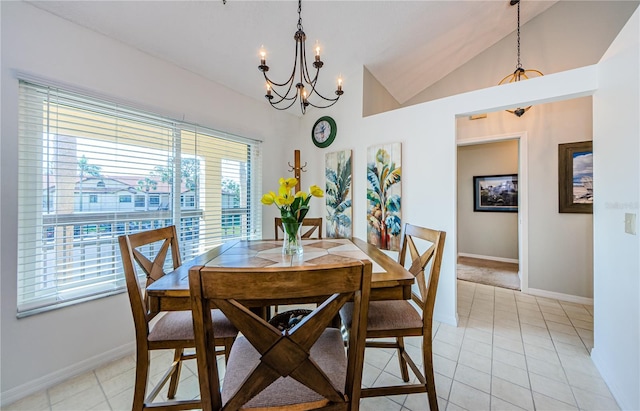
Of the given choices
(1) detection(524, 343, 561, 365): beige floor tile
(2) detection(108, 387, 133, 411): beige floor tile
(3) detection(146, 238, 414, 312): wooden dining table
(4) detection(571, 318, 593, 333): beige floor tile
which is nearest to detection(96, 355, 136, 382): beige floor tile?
(2) detection(108, 387, 133, 411): beige floor tile

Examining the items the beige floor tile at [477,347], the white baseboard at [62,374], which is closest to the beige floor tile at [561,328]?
the beige floor tile at [477,347]

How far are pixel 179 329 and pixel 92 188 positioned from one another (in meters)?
1.35

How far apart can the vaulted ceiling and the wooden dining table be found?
176 centimetres

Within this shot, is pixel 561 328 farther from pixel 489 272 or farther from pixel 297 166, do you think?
pixel 297 166

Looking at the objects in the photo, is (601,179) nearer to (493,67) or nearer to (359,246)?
(359,246)

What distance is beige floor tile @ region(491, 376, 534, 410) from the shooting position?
1433mm

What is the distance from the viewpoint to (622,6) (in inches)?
102

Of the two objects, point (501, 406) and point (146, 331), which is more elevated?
point (146, 331)

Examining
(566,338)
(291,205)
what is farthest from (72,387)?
(566,338)

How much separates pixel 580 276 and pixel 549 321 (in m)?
0.94

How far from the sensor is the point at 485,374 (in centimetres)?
168

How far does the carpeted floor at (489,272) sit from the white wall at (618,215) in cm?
180

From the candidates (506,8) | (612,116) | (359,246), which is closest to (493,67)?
(506,8)

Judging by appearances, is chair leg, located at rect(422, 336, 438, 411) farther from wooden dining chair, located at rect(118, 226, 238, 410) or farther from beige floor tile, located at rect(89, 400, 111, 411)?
beige floor tile, located at rect(89, 400, 111, 411)
